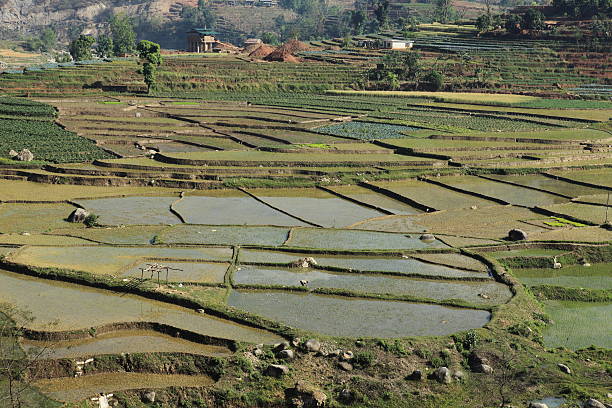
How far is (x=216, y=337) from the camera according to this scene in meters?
16.5

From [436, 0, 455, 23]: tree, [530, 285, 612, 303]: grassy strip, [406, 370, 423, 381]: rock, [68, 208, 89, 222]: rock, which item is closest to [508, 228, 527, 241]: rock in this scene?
[530, 285, 612, 303]: grassy strip

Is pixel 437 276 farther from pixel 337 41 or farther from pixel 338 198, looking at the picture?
pixel 337 41

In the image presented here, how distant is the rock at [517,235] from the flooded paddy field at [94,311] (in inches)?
456

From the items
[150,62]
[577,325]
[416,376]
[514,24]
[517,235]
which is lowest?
[577,325]

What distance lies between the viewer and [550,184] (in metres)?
36.0

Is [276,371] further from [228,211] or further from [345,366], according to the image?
[228,211]

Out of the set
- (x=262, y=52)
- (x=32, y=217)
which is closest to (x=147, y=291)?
(x=32, y=217)

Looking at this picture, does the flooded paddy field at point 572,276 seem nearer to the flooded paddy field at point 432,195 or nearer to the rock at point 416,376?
the flooded paddy field at point 432,195

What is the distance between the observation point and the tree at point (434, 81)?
73.5m

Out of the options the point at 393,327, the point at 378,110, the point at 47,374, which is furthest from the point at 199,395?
the point at 378,110

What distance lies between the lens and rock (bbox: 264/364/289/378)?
15.2m

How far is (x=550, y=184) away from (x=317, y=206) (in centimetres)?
1226

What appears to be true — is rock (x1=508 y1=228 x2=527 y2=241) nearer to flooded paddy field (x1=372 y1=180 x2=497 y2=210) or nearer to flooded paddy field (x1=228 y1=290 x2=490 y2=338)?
flooded paddy field (x1=372 y1=180 x2=497 y2=210)

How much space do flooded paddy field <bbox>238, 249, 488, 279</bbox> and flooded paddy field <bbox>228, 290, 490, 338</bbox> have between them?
260 centimetres
